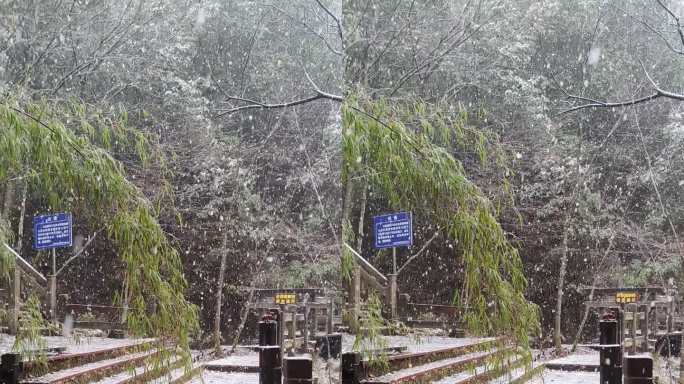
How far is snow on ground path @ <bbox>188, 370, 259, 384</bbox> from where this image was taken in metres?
2.39

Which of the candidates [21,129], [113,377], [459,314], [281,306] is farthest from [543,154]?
[21,129]

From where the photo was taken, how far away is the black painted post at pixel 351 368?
Result: 2566 millimetres

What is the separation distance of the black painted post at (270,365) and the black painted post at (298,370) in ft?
0.11

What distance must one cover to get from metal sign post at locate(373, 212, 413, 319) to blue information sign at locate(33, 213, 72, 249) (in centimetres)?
102

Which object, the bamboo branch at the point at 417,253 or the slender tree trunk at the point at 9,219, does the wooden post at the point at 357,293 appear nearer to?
the bamboo branch at the point at 417,253

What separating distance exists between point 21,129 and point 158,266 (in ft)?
2.17

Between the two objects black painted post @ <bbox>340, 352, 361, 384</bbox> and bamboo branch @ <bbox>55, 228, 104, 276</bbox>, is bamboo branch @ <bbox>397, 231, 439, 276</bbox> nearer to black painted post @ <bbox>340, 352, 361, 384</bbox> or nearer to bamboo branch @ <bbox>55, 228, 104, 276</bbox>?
black painted post @ <bbox>340, 352, 361, 384</bbox>

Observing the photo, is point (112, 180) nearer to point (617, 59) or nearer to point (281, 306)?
point (281, 306)

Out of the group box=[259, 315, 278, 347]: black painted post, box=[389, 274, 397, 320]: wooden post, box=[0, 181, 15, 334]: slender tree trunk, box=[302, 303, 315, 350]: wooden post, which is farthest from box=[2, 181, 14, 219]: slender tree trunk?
box=[389, 274, 397, 320]: wooden post

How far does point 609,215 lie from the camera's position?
7.71 feet

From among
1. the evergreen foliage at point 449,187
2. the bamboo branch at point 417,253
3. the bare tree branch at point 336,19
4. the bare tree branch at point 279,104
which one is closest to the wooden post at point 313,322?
the bamboo branch at point 417,253

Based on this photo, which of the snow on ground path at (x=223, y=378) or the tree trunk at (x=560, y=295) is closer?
the tree trunk at (x=560, y=295)

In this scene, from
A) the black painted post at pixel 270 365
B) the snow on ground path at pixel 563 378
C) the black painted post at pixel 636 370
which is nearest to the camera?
the snow on ground path at pixel 563 378

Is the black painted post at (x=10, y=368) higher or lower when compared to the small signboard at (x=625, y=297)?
lower
